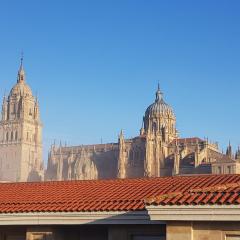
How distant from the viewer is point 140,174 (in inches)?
4875

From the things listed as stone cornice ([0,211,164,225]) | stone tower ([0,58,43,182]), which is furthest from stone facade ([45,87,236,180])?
stone cornice ([0,211,164,225])

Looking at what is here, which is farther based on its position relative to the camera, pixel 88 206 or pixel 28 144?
pixel 28 144

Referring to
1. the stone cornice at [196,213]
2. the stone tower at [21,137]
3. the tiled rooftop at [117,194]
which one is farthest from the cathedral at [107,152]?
the stone cornice at [196,213]

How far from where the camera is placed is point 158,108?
13188 cm

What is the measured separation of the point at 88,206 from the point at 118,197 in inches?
32.5

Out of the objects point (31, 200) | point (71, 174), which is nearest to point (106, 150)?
point (71, 174)

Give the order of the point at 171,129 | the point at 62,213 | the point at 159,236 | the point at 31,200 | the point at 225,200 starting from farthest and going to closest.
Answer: the point at 171,129
the point at 31,200
the point at 62,213
the point at 159,236
the point at 225,200

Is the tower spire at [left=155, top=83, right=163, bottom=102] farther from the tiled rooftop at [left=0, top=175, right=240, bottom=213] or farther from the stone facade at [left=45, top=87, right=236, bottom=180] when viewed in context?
the tiled rooftop at [left=0, top=175, right=240, bottom=213]

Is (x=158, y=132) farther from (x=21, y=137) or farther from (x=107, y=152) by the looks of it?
(x=21, y=137)

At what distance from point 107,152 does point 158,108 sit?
653 inches

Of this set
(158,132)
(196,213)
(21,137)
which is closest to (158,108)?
(158,132)

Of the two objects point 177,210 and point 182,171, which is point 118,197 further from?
point 182,171

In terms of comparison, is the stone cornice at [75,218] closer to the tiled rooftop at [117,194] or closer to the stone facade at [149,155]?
the tiled rooftop at [117,194]

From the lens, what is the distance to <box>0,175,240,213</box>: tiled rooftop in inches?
385
